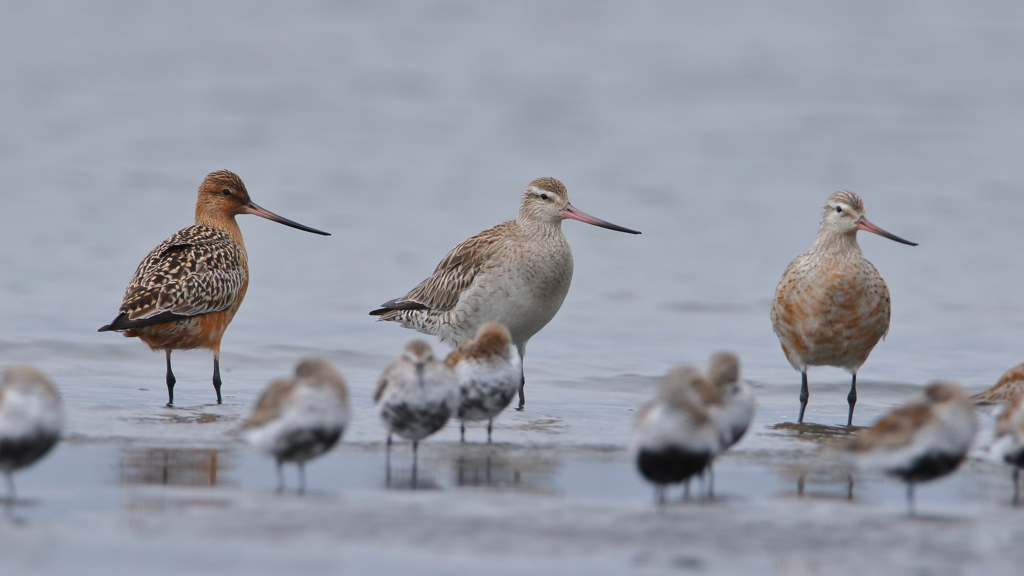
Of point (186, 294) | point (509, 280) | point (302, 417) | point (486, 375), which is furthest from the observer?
point (509, 280)

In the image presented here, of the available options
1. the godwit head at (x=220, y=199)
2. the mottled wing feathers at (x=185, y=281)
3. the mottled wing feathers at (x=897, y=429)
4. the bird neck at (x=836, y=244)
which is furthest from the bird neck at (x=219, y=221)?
the mottled wing feathers at (x=897, y=429)

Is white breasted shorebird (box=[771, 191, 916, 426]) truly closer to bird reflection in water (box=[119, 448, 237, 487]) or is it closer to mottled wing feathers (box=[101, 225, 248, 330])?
mottled wing feathers (box=[101, 225, 248, 330])

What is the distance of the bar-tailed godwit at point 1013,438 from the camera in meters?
6.51

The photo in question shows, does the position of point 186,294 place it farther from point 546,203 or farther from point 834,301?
point 834,301

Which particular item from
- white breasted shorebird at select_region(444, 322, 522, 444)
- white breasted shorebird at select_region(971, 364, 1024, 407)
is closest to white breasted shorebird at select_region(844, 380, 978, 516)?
white breasted shorebird at select_region(444, 322, 522, 444)

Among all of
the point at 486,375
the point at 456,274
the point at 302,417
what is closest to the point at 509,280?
the point at 456,274

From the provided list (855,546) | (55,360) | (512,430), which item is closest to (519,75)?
(55,360)

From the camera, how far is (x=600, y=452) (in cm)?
775

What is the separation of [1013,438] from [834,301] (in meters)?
3.00

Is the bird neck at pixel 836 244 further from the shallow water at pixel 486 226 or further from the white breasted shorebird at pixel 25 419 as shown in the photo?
the white breasted shorebird at pixel 25 419

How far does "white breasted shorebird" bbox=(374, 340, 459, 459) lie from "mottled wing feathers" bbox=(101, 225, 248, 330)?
2.98 m

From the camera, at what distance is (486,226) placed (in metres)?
19.0

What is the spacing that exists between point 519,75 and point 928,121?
10459 millimetres

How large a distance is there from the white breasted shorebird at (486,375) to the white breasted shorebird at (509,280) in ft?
7.58
